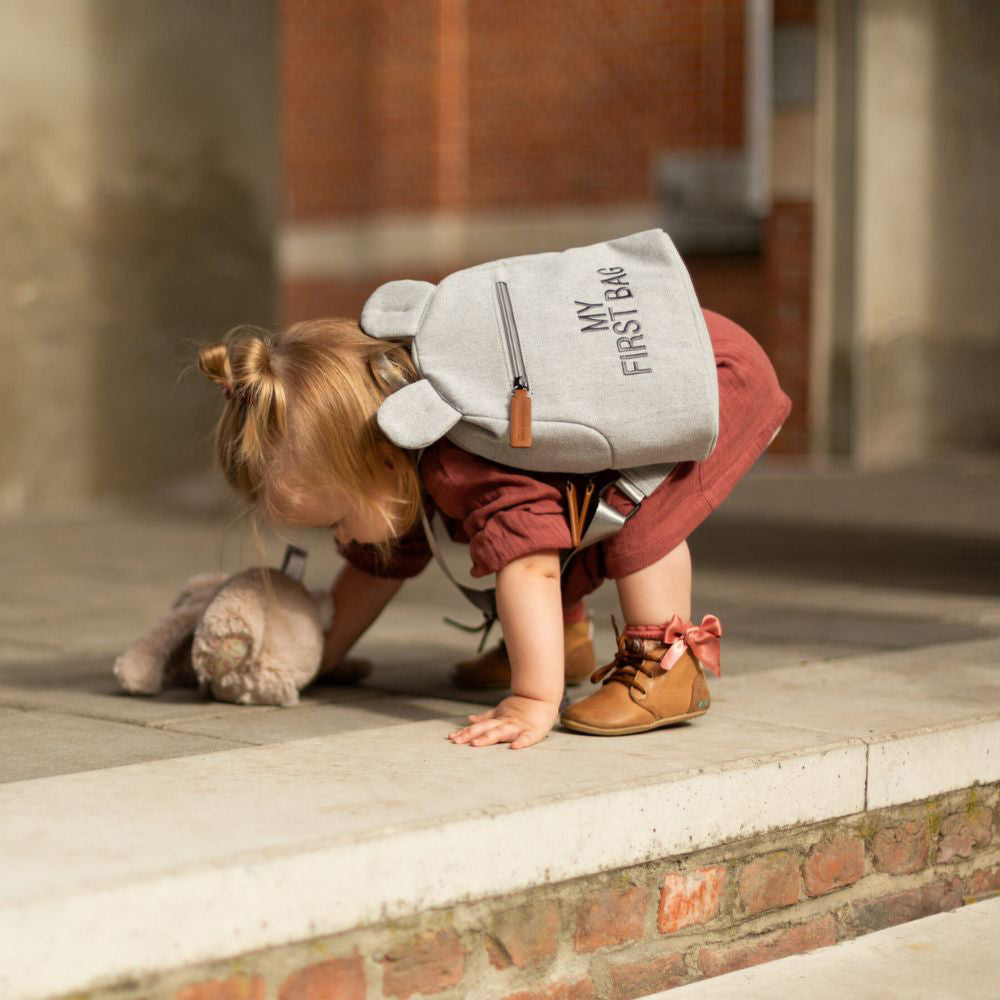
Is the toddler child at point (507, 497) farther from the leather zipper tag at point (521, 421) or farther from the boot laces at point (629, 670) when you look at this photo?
the leather zipper tag at point (521, 421)

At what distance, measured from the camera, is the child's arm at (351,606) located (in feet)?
9.87

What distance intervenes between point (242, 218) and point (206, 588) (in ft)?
13.5

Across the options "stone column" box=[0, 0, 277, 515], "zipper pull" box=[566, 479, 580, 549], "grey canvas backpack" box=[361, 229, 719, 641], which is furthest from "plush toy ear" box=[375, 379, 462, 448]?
"stone column" box=[0, 0, 277, 515]

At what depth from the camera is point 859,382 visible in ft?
30.1

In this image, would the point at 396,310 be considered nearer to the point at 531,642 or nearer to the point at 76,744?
the point at 531,642

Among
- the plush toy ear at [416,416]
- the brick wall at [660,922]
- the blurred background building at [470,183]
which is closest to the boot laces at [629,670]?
the brick wall at [660,922]

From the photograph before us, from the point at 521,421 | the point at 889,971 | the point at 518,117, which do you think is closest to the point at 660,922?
the point at 889,971

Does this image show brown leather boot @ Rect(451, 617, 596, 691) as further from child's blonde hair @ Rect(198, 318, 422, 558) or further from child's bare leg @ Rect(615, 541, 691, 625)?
child's blonde hair @ Rect(198, 318, 422, 558)

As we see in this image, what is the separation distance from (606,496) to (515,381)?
24cm

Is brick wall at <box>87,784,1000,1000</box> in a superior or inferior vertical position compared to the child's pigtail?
inferior

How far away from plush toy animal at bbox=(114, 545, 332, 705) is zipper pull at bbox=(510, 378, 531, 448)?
603 millimetres

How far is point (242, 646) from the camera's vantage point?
2.82m

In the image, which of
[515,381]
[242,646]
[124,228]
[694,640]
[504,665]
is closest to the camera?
[515,381]

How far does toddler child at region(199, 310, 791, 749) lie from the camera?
2531mm
